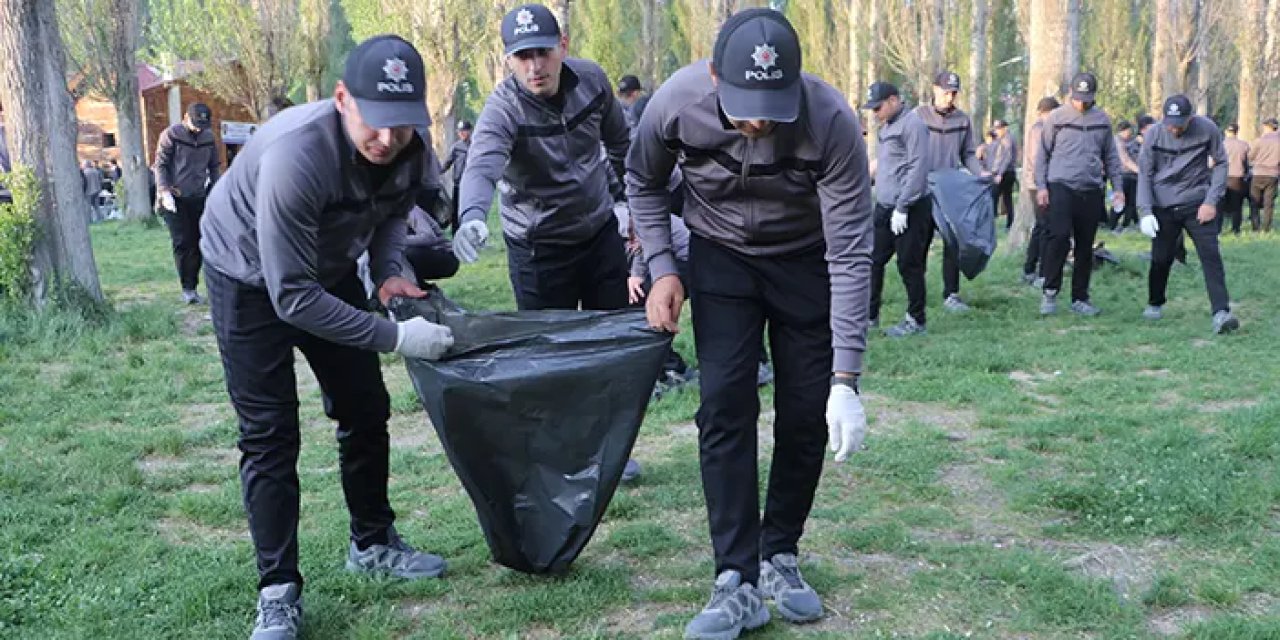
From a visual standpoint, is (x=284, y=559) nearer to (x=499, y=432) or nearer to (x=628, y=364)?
(x=499, y=432)

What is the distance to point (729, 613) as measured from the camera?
305 cm

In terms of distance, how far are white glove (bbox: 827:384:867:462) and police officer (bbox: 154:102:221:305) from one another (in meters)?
7.78

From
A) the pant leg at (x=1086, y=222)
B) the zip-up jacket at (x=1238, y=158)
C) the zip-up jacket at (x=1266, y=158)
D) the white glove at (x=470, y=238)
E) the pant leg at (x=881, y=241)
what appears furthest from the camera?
the zip-up jacket at (x=1266, y=158)

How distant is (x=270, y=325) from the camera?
10.1 ft

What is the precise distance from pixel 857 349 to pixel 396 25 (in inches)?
782

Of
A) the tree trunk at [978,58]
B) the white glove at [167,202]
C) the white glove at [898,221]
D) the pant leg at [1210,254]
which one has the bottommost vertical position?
the pant leg at [1210,254]

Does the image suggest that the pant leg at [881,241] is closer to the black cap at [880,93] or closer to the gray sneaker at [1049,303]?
the black cap at [880,93]

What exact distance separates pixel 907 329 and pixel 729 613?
5.51 m

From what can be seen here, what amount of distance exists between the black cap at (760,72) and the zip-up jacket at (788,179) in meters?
0.16

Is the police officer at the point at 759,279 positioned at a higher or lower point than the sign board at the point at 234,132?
lower

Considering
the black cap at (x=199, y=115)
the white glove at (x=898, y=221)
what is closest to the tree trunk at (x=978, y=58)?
the white glove at (x=898, y=221)

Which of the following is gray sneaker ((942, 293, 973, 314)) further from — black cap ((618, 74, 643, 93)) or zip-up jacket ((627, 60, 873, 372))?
zip-up jacket ((627, 60, 873, 372))

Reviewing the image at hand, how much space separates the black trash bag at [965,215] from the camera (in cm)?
783

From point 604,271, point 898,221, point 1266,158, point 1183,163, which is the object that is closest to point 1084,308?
point 1183,163
